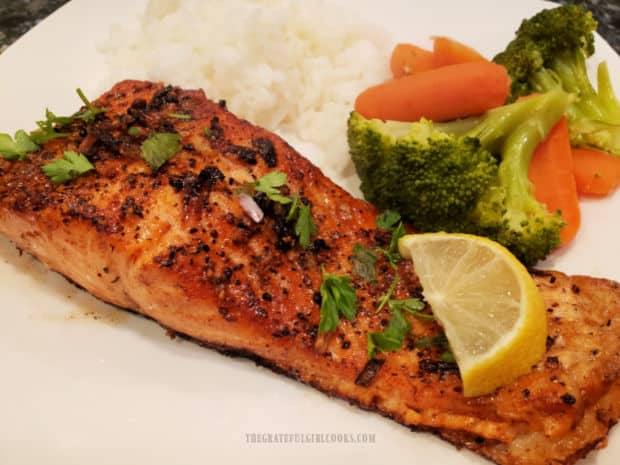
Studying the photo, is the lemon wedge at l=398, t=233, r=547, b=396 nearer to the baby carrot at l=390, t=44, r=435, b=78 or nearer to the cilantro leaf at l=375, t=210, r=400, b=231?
the cilantro leaf at l=375, t=210, r=400, b=231

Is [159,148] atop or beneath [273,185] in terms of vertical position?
atop

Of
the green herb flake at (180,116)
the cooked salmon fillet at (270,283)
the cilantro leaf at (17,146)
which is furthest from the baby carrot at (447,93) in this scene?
the cilantro leaf at (17,146)

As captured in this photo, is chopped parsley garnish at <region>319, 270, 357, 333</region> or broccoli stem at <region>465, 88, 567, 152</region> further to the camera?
broccoli stem at <region>465, 88, 567, 152</region>

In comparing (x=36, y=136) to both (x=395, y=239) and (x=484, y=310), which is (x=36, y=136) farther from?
(x=484, y=310)

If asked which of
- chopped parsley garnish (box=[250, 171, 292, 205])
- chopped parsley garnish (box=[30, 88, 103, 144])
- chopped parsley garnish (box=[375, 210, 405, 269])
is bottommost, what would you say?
chopped parsley garnish (box=[375, 210, 405, 269])

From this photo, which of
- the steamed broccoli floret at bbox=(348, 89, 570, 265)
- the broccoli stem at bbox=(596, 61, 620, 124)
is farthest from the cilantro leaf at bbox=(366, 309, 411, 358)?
the broccoli stem at bbox=(596, 61, 620, 124)

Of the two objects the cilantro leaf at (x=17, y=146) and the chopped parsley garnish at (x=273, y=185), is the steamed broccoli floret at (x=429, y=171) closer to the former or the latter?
the chopped parsley garnish at (x=273, y=185)

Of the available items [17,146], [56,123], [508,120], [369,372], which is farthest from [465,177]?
[17,146]

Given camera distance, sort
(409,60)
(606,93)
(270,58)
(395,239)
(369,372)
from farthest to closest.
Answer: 1. (409,60)
2. (270,58)
3. (606,93)
4. (395,239)
5. (369,372)
